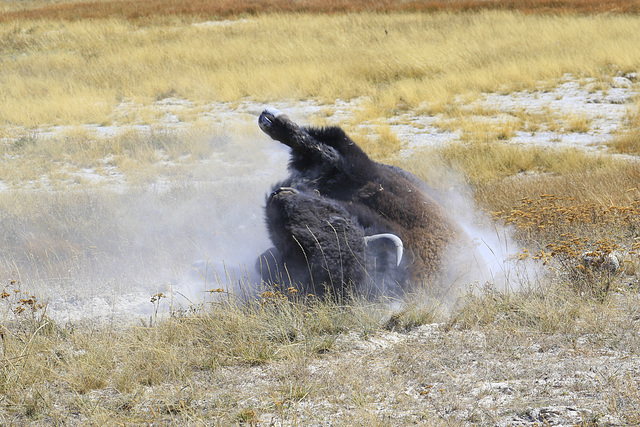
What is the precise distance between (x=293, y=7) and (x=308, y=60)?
11.4m

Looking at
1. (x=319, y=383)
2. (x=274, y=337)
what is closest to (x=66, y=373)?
(x=274, y=337)

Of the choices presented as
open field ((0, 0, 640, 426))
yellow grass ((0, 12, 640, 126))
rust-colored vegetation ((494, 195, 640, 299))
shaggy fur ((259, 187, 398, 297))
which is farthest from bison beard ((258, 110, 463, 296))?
yellow grass ((0, 12, 640, 126))

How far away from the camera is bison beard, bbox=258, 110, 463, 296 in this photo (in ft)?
9.80

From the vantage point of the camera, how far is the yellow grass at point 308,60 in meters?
13.1

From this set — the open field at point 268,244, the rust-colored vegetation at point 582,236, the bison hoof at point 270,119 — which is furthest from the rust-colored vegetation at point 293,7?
the bison hoof at point 270,119

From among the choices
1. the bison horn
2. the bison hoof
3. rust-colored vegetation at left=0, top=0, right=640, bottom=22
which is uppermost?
rust-colored vegetation at left=0, top=0, right=640, bottom=22

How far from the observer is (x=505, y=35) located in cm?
1762

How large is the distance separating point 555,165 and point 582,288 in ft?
14.8

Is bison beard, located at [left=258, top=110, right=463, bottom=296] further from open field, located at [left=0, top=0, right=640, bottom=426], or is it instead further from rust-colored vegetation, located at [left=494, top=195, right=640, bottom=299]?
rust-colored vegetation, located at [left=494, top=195, right=640, bottom=299]

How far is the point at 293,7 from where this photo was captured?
26.0m

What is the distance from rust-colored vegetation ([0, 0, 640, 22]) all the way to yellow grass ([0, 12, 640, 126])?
2.49 m

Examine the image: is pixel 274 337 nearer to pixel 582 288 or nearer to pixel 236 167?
pixel 582 288

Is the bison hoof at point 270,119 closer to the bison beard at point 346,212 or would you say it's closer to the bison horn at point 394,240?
the bison beard at point 346,212

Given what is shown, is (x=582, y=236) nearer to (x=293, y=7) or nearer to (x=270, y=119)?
(x=270, y=119)
